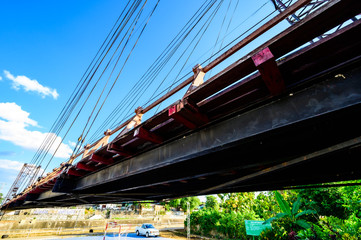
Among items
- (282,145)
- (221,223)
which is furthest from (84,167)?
Result: (221,223)

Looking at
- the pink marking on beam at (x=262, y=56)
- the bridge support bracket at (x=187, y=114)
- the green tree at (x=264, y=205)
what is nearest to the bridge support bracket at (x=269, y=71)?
the pink marking on beam at (x=262, y=56)

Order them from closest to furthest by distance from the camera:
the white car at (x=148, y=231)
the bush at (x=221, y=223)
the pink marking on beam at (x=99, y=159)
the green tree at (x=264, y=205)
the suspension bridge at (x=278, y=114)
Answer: the suspension bridge at (x=278, y=114) → the pink marking on beam at (x=99, y=159) → the bush at (x=221, y=223) → the green tree at (x=264, y=205) → the white car at (x=148, y=231)

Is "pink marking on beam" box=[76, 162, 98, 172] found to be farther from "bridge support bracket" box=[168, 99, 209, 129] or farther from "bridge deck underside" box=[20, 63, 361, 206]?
"bridge support bracket" box=[168, 99, 209, 129]

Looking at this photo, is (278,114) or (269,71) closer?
(269,71)

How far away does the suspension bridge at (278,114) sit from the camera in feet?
6.65

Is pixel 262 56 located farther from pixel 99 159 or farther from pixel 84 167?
pixel 84 167

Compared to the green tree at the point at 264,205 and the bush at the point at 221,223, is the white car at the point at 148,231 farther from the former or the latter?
the green tree at the point at 264,205

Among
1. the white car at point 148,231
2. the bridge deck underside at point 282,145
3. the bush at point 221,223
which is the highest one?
the bridge deck underside at point 282,145

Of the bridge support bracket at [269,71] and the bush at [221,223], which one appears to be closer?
the bridge support bracket at [269,71]

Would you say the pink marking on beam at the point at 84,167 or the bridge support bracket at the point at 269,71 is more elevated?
the bridge support bracket at the point at 269,71

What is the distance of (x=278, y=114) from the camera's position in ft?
8.19

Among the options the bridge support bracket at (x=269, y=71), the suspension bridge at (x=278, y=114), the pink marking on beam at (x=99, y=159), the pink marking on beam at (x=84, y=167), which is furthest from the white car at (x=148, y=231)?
the bridge support bracket at (x=269, y=71)

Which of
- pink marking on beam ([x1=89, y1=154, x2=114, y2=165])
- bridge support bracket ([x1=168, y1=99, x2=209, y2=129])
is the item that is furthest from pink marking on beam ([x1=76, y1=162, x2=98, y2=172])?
bridge support bracket ([x1=168, y1=99, x2=209, y2=129])

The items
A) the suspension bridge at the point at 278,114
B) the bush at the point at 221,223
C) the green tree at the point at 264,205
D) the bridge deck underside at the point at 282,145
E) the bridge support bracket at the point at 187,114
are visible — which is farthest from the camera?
the green tree at the point at 264,205
